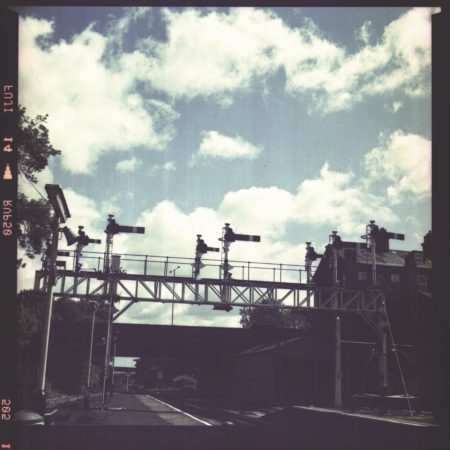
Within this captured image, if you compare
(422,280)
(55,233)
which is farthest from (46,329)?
(422,280)

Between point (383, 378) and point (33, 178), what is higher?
point (33, 178)

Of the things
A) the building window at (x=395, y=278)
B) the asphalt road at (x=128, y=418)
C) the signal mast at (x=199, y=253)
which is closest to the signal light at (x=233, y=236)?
the signal mast at (x=199, y=253)

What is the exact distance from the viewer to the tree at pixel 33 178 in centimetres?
2539

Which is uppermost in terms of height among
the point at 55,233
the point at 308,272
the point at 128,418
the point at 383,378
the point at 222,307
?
the point at 308,272

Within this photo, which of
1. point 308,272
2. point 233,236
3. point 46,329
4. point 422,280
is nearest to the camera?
point 46,329

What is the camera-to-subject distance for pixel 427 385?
3547 cm

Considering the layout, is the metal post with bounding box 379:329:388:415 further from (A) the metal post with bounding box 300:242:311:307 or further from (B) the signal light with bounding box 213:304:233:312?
(B) the signal light with bounding box 213:304:233:312

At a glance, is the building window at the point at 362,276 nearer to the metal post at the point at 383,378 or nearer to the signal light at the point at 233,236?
the metal post at the point at 383,378

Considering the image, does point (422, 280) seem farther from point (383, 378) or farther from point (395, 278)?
point (383, 378)

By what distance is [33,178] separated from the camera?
25.9m

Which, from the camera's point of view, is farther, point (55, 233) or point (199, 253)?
point (199, 253)

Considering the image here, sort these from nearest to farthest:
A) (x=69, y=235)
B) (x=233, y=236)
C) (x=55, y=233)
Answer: (x=55, y=233)
(x=69, y=235)
(x=233, y=236)

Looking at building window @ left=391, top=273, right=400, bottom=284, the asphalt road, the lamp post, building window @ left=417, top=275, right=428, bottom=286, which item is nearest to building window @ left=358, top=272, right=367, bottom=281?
building window @ left=391, top=273, right=400, bottom=284

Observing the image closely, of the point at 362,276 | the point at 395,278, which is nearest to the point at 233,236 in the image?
the point at 362,276
